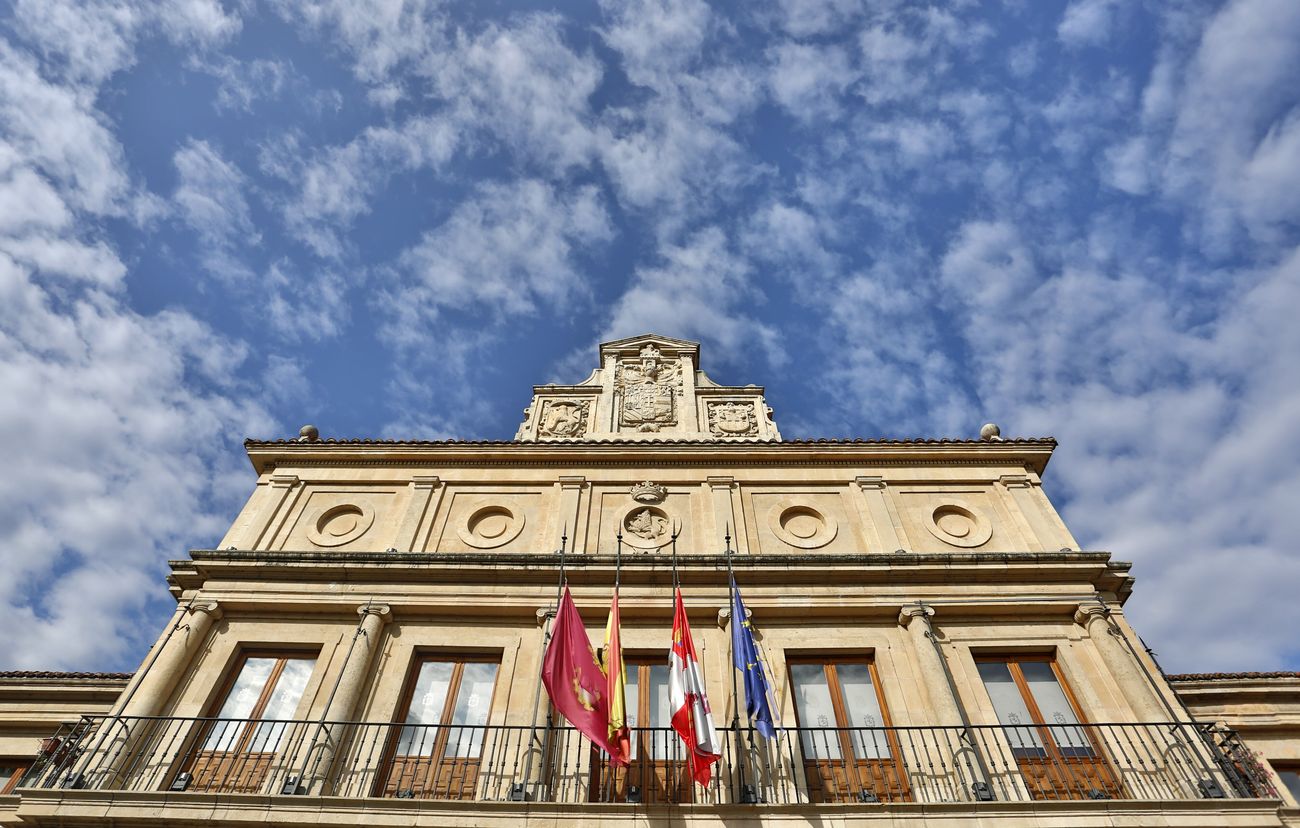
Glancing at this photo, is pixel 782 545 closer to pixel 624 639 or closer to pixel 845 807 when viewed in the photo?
pixel 624 639

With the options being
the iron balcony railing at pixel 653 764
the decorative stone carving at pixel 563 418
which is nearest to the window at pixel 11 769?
the iron balcony railing at pixel 653 764

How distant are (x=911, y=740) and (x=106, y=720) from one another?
964 centimetres

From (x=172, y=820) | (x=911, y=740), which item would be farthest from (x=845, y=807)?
(x=172, y=820)

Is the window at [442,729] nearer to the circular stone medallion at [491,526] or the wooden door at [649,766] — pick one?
the wooden door at [649,766]

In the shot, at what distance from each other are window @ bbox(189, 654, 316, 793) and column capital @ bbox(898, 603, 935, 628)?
787 centimetres

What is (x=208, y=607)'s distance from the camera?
10.9 metres

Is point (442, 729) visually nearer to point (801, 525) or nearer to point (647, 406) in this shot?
point (801, 525)

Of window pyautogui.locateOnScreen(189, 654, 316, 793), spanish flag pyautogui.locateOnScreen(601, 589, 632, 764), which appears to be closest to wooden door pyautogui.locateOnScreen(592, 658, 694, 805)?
spanish flag pyautogui.locateOnScreen(601, 589, 632, 764)

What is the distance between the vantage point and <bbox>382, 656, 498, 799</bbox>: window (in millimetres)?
9188

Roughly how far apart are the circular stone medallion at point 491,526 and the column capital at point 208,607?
11.3 feet

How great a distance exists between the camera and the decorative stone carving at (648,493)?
Answer: 12.8m

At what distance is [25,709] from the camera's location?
11.5 m

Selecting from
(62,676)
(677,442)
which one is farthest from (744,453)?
(62,676)

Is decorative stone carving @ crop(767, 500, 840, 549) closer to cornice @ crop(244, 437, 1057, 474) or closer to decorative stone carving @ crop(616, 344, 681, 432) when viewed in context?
cornice @ crop(244, 437, 1057, 474)
